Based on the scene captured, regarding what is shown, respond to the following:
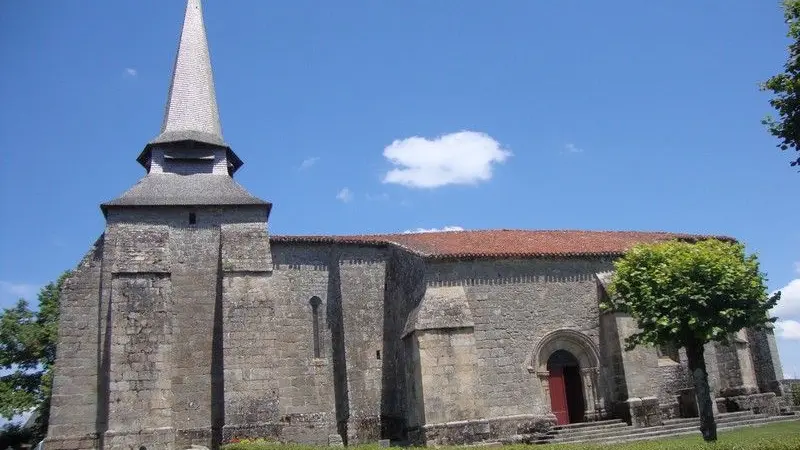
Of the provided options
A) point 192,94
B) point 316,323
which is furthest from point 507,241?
point 192,94

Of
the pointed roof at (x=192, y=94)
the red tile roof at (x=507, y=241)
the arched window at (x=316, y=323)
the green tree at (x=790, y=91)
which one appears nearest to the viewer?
the green tree at (x=790, y=91)

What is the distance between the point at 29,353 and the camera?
27969 mm

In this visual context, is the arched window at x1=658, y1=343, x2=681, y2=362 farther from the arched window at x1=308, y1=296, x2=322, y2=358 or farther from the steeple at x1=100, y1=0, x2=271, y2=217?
the steeple at x1=100, y1=0, x2=271, y2=217

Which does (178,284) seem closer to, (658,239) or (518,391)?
(518,391)

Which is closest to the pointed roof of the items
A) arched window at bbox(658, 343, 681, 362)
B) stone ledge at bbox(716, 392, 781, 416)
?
arched window at bbox(658, 343, 681, 362)

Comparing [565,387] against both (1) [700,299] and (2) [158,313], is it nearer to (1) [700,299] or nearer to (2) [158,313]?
(1) [700,299]

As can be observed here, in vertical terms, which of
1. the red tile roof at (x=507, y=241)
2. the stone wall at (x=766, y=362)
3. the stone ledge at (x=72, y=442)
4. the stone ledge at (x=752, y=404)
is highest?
the red tile roof at (x=507, y=241)

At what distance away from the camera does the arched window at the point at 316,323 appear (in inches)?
857

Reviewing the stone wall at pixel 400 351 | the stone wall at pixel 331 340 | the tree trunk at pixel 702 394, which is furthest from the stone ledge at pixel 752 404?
the stone wall at pixel 331 340

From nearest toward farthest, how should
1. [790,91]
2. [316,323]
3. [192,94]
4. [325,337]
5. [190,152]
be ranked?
1. [790,91]
2. [325,337]
3. [316,323]
4. [190,152]
5. [192,94]

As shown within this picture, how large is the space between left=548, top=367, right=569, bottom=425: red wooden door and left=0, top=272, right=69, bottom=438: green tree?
21.2m

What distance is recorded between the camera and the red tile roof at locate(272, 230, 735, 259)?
20.9 metres

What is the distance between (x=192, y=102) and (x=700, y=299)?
1970 centimetres

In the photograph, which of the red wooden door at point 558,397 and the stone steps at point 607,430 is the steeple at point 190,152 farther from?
the stone steps at point 607,430
